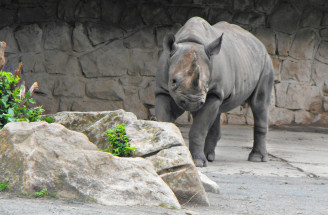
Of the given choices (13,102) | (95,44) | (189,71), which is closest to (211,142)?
(189,71)

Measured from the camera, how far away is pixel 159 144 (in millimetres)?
4379

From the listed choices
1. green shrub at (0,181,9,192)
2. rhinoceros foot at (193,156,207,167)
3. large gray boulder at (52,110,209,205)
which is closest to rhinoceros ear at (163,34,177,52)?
rhinoceros foot at (193,156,207,167)

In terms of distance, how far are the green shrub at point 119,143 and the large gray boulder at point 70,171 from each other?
1.50 ft

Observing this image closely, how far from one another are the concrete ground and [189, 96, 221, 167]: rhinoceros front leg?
17cm

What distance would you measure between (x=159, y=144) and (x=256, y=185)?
132 cm

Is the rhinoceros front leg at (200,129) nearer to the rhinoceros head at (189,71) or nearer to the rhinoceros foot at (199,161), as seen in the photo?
the rhinoceros foot at (199,161)

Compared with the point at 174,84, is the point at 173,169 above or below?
below

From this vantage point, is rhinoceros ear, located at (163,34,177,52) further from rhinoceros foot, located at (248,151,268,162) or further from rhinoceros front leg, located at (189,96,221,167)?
rhinoceros foot, located at (248,151,268,162)

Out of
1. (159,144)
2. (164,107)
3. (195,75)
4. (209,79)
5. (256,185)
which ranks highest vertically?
(195,75)

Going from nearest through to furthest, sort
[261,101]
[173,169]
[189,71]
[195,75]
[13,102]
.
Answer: [173,169]
[13,102]
[195,75]
[189,71]
[261,101]

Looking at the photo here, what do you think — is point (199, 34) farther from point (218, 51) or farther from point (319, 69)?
point (319, 69)

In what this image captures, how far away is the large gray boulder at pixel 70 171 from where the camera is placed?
11.8 ft

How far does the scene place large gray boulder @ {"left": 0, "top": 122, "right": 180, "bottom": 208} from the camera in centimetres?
360

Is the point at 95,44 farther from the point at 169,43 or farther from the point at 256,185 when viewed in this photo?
the point at 256,185
